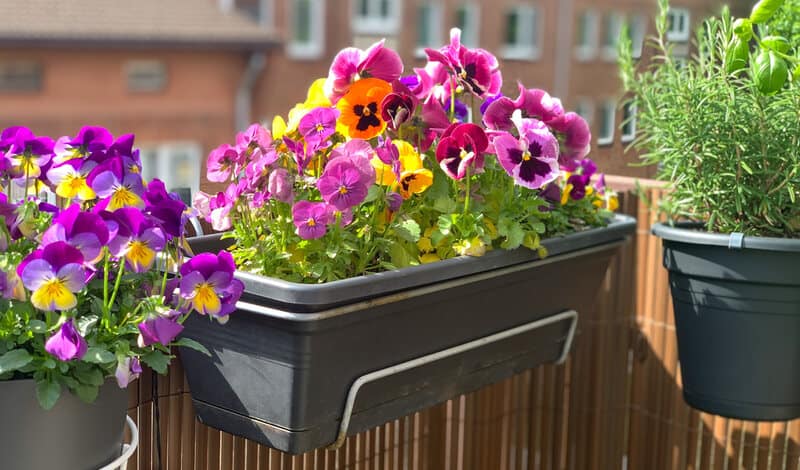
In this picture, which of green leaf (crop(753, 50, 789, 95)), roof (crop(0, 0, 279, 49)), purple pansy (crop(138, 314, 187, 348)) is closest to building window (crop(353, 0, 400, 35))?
roof (crop(0, 0, 279, 49))

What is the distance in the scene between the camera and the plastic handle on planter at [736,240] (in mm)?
1454

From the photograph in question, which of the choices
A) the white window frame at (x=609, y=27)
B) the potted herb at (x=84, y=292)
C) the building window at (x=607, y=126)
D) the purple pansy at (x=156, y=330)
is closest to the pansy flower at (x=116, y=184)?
the potted herb at (x=84, y=292)

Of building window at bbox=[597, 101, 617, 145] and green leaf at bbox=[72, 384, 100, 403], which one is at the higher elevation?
building window at bbox=[597, 101, 617, 145]

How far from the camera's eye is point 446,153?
1.26 meters

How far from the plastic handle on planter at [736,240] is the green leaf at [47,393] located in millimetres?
936

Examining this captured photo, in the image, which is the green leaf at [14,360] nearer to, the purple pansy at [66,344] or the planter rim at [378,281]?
the purple pansy at [66,344]

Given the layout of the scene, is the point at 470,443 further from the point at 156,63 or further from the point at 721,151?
the point at 156,63

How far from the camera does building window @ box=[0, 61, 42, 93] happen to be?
22.8m

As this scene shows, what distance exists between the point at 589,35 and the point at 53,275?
28.0 meters

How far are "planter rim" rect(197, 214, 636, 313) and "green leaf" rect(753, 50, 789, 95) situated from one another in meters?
0.32

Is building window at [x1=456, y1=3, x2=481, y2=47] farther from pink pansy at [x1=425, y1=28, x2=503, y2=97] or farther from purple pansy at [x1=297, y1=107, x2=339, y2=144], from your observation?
purple pansy at [x1=297, y1=107, x2=339, y2=144]

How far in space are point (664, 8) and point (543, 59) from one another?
26.0 metres

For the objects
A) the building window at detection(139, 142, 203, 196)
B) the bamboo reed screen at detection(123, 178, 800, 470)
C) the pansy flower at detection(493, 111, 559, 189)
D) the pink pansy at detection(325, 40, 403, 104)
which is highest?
the pink pansy at detection(325, 40, 403, 104)

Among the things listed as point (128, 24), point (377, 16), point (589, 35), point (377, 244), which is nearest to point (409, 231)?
point (377, 244)
